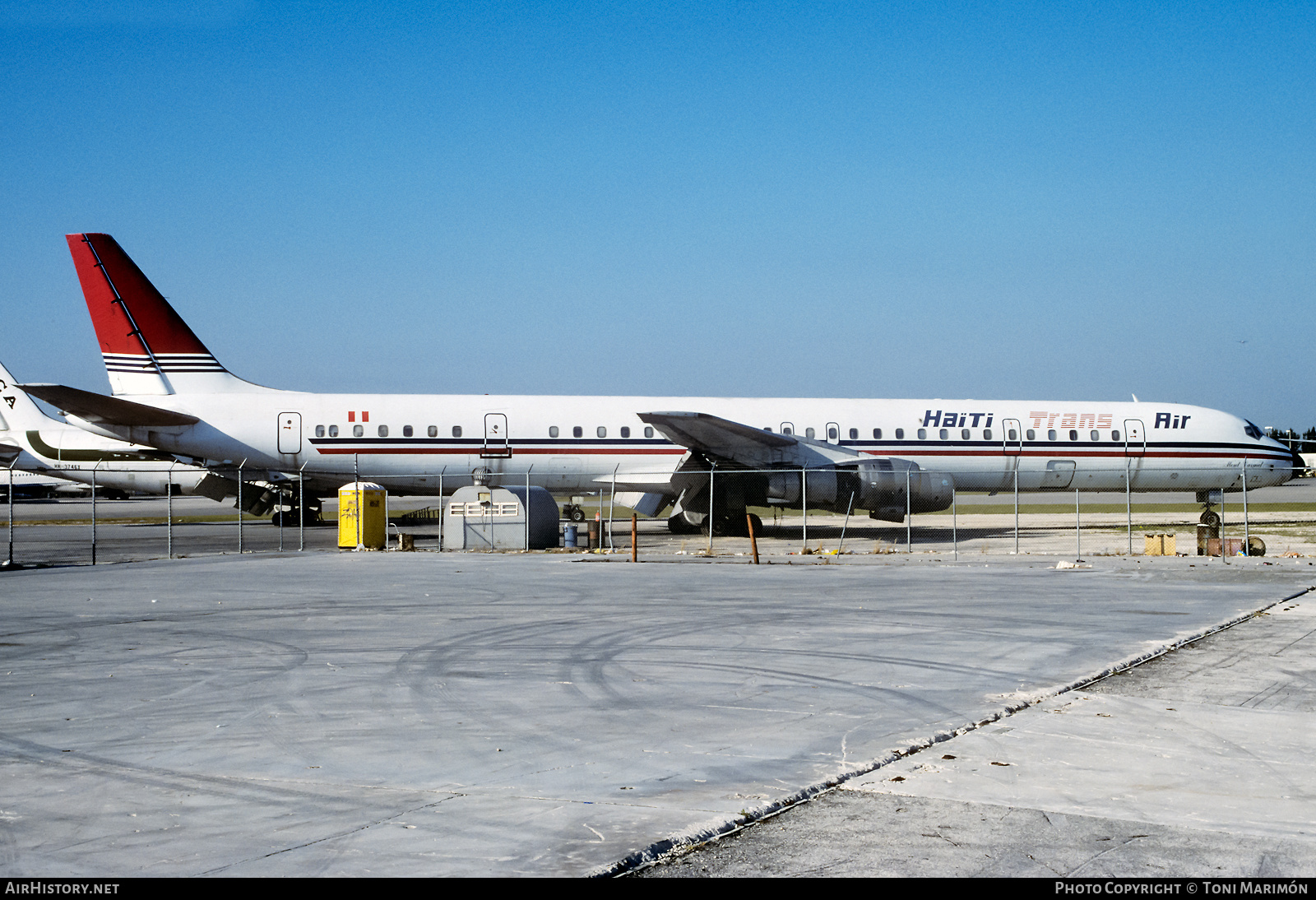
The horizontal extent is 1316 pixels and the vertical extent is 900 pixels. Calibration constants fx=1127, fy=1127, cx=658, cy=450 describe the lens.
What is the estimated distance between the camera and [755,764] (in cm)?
607

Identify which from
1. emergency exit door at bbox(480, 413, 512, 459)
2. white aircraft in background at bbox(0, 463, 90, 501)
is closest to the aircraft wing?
emergency exit door at bbox(480, 413, 512, 459)

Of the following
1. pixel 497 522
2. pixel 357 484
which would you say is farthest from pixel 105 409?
pixel 497 522

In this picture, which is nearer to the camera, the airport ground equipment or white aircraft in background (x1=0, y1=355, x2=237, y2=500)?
the airport ground equipment

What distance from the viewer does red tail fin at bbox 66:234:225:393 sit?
3195 centimetres

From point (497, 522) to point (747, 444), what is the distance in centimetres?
689

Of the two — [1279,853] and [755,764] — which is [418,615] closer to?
[755,764]

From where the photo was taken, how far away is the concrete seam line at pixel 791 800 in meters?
4.42

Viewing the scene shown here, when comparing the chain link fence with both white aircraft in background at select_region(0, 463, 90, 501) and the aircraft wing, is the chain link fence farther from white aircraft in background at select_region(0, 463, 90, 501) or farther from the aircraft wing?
white aircraft in background at select_region(0, 463, 90, 501)

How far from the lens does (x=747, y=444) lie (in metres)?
28.6

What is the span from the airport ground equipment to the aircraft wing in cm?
361

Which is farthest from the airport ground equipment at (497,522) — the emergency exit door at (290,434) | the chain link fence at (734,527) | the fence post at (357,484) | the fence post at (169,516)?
the emergency exit door at (290,434)

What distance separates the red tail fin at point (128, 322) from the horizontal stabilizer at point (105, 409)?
4.88ft

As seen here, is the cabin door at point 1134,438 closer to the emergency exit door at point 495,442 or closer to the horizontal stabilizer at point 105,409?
the emergency exit door at point 495,442

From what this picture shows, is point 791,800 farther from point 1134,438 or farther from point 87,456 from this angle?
point 87,456
